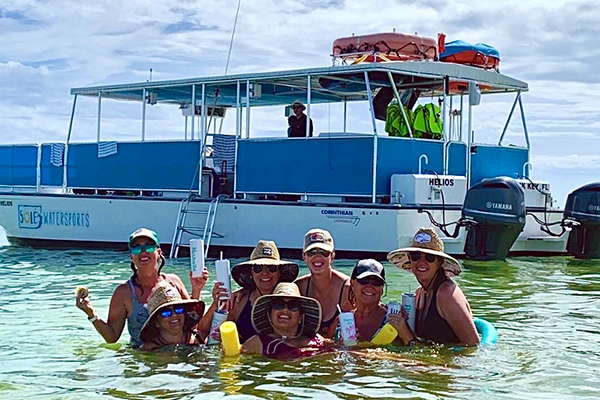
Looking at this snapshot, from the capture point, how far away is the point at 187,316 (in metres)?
7.30

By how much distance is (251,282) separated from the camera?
24.7 ft

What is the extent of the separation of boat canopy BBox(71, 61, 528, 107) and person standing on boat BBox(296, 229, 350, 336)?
785cm

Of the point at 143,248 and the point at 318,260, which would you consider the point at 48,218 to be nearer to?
the point at 143,248

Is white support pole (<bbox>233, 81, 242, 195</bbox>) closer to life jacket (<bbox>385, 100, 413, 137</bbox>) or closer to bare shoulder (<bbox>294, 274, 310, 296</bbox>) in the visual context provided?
life jacket (<bbox>385, 100, 413, 137</bbox>)

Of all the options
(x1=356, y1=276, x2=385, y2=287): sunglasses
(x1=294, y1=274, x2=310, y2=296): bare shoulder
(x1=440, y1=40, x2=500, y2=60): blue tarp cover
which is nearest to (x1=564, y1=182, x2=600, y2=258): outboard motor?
(x1=440, y1=40, x2=500, y2=60): blue tarp cover

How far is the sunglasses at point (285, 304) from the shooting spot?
6941 millimetres

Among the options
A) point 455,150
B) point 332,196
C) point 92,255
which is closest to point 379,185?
point 332,196

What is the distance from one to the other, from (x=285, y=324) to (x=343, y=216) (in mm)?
8441

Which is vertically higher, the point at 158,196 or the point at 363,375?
the point at 158,196

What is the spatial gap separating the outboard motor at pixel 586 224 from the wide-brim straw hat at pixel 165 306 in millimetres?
10224

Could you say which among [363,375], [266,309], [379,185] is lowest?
[363,375]

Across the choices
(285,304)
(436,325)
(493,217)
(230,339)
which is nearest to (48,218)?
(493,217)

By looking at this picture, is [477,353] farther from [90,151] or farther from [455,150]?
[90,151]

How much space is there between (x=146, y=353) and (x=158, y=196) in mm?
10796
